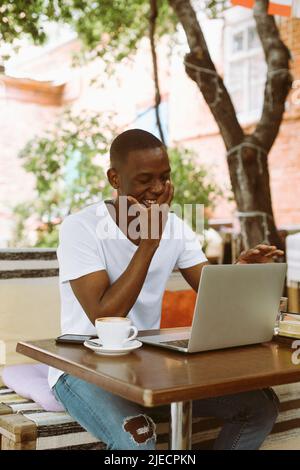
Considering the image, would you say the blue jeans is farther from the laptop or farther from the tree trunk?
the tree trunk

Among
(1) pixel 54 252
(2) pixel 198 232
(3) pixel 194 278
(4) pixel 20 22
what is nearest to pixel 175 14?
(4) pixel 20 22

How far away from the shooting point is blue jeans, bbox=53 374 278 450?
1.58 m

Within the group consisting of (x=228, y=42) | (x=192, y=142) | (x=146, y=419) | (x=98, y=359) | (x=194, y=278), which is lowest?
(x=146, y=419)

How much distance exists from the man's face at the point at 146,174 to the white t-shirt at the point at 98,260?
0.13 metres

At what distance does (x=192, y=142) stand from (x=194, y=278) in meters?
3.88

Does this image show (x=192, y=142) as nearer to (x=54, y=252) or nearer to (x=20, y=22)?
(x=20, y=22)

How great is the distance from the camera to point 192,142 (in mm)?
6008

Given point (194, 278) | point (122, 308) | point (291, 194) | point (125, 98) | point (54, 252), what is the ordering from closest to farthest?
point (122, 308)
point (194, 278)
point (54, 252)
point (291, 194)
point (125, 98)

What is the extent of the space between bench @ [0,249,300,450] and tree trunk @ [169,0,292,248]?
71.6 inches

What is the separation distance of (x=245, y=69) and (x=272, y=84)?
3.54 ft

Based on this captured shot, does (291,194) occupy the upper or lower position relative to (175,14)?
lower

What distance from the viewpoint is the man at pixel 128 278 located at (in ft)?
5.37

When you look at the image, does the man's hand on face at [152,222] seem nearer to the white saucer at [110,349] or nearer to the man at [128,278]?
the man at [128,278]

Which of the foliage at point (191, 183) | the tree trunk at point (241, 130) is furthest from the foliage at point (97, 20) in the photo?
the foliage at point (191, 183)
